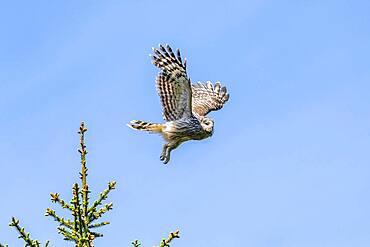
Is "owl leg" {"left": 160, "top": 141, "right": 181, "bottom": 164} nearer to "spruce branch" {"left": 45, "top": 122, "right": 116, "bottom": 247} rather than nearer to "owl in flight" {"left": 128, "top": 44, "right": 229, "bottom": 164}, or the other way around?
"owl in flight" {"left": 128, "top": 44, "right": 229, "bottom": 164}

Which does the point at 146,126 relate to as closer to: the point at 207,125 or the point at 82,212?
the point at 207,125

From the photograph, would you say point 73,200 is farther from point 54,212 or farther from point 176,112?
point 176,112

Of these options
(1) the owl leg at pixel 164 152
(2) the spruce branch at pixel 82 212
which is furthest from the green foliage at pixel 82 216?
(1) the owl leg at pixel 164 152

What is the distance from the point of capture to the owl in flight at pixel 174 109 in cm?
1434

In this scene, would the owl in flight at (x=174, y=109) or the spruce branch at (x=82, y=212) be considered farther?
the owl in flight at (x=174, y=109)

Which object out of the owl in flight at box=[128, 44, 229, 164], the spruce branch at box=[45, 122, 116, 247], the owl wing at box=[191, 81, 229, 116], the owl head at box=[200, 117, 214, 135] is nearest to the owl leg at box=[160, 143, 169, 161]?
the owl in flight at box=[128, 44, 229, 164]

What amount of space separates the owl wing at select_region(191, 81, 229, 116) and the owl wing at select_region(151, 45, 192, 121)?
215 cm

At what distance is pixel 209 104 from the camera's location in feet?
58.4

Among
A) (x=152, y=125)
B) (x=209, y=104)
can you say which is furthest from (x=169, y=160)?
(x=209, y=104)

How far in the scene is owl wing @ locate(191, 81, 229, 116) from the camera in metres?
17.6

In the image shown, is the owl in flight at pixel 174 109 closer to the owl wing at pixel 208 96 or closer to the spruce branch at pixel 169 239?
the owl wing at pixel 208 96

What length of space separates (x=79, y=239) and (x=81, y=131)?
0.94m

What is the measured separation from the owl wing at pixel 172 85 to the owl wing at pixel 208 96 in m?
2.15

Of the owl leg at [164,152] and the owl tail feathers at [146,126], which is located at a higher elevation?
the owl tail feathers at [146,126]
